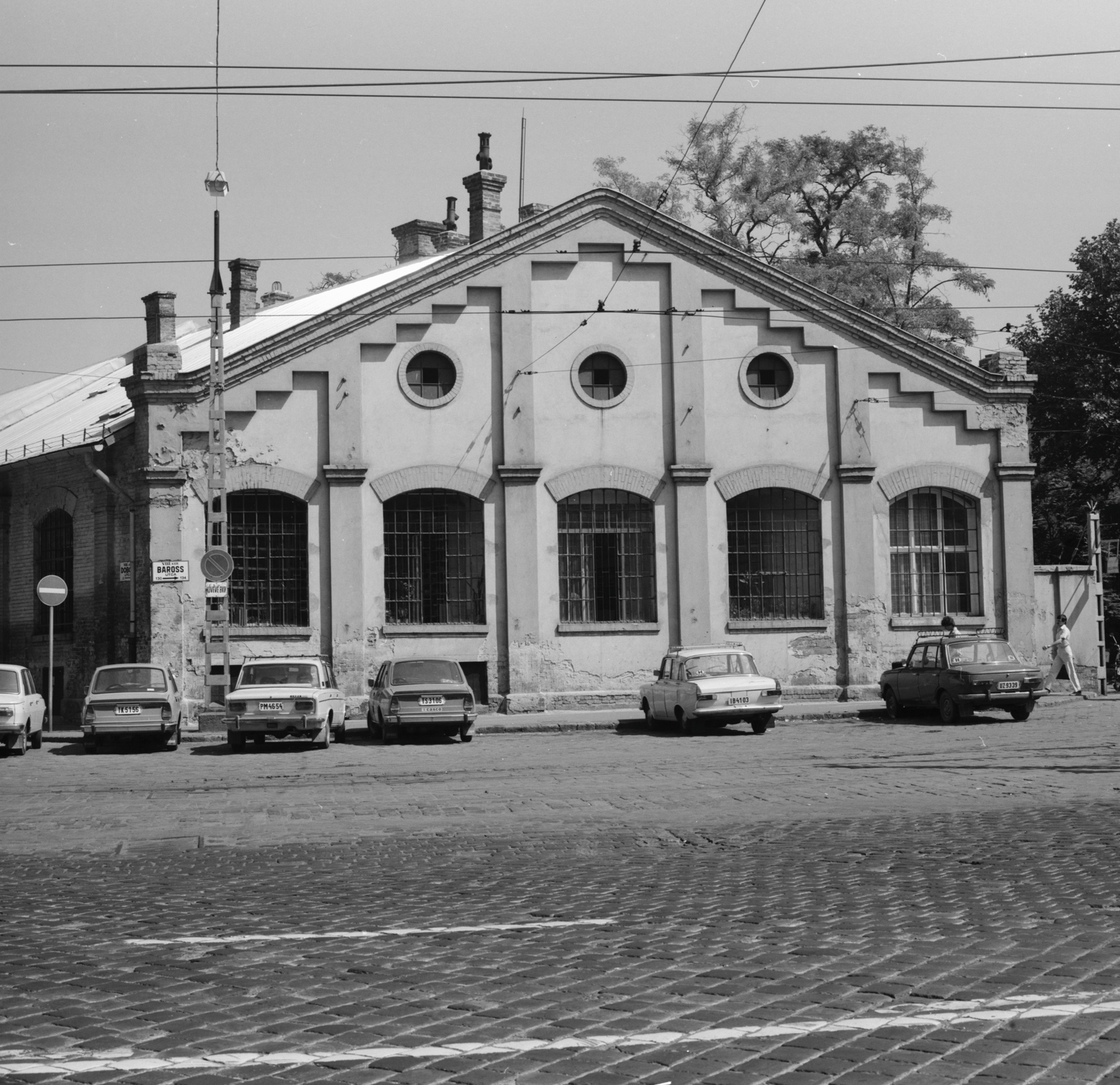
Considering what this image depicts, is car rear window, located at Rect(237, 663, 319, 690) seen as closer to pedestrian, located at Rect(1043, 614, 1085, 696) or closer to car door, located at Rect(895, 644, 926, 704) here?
car door, located at Rect(895, 644, 926, 704)

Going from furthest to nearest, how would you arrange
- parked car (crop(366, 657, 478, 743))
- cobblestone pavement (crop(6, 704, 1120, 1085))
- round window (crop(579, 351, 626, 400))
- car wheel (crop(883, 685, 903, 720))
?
1. round window (crop(579, 351, 626, 400))
2. car wheel (crop(883, 685, 903, 720))
3. parked car (crop(366, 657, 478, 743))
4. cobblestone pavement (crop(6, 704, 1120, 1085))

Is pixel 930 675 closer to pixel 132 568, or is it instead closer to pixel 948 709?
pixel 948 709

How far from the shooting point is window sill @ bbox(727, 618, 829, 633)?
29562 millimetres

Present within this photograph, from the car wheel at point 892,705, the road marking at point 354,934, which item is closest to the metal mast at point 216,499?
the car wheel at point 892,705

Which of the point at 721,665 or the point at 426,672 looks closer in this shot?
the point at 426,672

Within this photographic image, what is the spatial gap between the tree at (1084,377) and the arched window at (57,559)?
99.1 feet

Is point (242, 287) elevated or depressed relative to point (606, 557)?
elevated

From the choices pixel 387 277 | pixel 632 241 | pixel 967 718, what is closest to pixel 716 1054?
pixel 967 718

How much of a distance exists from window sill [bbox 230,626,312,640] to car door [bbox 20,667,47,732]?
14.0ft

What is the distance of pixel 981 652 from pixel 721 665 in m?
4.74

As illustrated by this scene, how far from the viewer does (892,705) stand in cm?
2717

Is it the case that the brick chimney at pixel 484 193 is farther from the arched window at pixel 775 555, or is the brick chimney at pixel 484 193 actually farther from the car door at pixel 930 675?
the car door at pixel 930 675

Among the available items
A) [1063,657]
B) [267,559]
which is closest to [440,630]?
[267,559]

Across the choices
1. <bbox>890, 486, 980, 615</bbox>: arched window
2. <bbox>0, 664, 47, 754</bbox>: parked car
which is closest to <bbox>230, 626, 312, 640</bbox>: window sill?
<bbox>0, 664, 47, 754</bbox>: parked car
